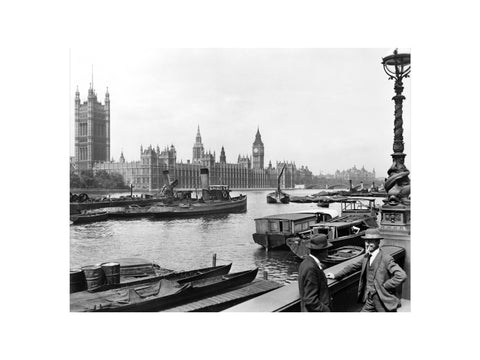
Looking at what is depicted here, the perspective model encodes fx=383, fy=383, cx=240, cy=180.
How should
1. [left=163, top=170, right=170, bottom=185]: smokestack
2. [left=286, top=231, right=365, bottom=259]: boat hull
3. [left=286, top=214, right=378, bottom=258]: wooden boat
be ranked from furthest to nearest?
[left=286, top=214, right=378, bottom=258]: wooden boat → [left=286, top=231, right=365, bottom=259]: boat hull → [left=163, top=170, right=170, bottom=185]: smokestack

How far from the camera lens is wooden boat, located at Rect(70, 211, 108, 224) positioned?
5560 mm

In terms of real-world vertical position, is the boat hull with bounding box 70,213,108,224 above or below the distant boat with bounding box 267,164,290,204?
below

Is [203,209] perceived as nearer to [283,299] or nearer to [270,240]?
[270,240]

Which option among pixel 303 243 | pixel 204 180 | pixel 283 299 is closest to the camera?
pixel 283 299

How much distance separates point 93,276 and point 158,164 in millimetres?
1865

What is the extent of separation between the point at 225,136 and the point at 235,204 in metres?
3.00

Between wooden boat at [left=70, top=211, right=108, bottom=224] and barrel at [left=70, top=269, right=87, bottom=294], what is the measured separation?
704 mm

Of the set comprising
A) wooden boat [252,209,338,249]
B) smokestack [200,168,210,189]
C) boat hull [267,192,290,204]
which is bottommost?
wooden boat [252,209,338,249]

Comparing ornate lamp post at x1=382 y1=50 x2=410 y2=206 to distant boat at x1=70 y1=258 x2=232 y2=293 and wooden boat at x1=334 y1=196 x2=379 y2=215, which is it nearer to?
distant boat at x1=70 y1=258 x2=232 y2=293

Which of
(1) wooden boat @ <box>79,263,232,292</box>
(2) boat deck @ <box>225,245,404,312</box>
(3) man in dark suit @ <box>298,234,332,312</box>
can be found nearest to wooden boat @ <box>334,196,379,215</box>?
(1) wooden boat @ <box>79,263,232,292</box>

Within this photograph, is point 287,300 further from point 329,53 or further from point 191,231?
point 191,231

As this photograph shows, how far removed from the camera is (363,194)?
8.02 metres

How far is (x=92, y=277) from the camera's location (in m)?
5.32

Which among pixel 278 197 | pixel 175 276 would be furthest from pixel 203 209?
pixel 175 276
